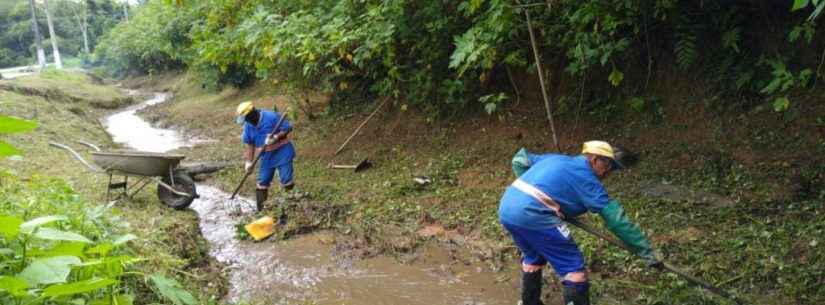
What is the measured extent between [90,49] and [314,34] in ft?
208

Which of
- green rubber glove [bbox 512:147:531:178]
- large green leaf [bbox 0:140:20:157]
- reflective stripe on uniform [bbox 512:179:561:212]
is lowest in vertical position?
reflective stripe on uniform [bbox 512:179:561:212]

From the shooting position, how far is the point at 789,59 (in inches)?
240

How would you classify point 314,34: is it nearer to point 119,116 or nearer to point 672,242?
point 672,242

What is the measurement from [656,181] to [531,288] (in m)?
2.75

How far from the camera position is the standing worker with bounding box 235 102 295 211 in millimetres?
7723

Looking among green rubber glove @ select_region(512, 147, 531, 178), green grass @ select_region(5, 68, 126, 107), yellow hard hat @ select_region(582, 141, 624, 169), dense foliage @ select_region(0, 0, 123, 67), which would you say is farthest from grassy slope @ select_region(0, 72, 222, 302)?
dense foliage @ select_region(0, 0, 123, 67)

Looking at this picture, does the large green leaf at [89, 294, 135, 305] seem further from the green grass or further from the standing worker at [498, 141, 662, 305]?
the green grass

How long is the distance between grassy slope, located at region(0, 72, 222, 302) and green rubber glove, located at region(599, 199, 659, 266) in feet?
10.1

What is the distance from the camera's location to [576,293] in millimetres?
4062

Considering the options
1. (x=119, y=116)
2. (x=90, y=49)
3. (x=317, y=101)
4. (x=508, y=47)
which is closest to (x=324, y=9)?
(x=508, y=47)

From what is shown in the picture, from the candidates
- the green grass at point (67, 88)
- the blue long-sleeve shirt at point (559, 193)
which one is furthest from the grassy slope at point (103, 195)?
the blue long-sleeve shirt at point (559, 193)

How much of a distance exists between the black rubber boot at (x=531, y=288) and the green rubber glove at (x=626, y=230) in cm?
79

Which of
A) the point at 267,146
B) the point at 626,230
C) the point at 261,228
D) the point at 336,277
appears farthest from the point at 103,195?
the point at 626,230

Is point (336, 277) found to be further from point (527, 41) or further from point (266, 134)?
point (527, 41)
